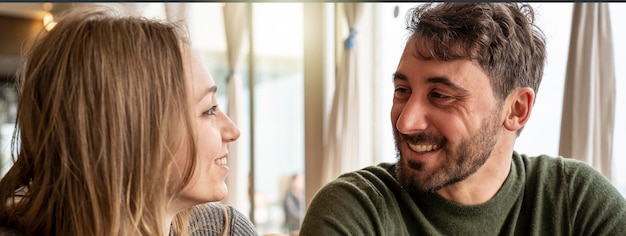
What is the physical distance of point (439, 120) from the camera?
1.73m

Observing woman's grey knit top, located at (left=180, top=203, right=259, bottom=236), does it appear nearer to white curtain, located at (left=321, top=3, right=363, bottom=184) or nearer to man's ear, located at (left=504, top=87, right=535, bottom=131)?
man's ear, located at (left=504, top=87, right=535, bottom=131)

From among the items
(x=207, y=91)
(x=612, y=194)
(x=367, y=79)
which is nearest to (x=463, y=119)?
(x=612, y=194)

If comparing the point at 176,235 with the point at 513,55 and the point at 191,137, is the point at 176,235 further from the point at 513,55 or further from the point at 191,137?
the point at 513,55

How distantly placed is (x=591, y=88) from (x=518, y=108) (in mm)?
1136

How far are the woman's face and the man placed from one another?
328 mm

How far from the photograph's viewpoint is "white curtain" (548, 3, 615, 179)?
9.20 feet

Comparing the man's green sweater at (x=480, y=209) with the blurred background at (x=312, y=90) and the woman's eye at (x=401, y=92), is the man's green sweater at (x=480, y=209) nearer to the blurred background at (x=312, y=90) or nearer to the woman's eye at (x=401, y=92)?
the woman's eye at (x=401, y=92)

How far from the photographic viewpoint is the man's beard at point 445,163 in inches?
68.5

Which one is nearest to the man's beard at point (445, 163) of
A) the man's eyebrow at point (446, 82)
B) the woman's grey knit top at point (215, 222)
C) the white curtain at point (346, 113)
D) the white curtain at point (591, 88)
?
the man's eyebrow at point (446, 82)

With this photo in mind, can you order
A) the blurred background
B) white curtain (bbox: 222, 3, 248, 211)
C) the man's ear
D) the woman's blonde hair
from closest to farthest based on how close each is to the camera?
the woman's blonde hair
the man's ear
the blurred background
white curtain (bbox: 222, 3, 248, 211)

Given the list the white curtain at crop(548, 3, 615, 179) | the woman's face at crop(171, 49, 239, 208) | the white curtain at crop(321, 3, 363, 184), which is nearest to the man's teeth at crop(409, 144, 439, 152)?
the woman's face at crop(171, 49, 239, 208)

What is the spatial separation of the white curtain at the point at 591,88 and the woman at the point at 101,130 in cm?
192

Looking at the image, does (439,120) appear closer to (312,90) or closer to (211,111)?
(211,111)

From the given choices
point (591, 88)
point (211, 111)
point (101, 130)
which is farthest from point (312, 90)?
point (101, 130)
